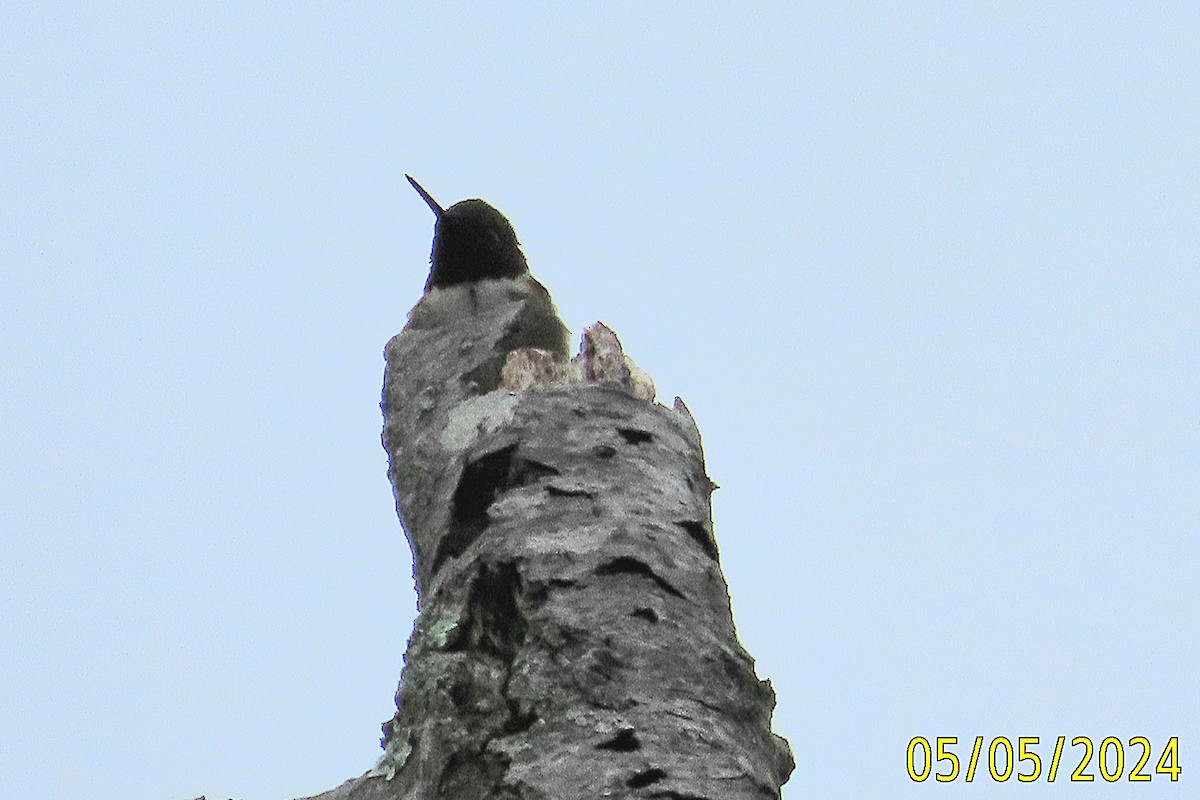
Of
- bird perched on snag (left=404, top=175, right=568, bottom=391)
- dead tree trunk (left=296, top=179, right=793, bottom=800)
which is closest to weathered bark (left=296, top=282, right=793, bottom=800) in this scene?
dead tree trunk (left=296, top=179, right=793, bottom=800)

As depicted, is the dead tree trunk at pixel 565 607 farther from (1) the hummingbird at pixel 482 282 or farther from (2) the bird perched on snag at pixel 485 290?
(1) the hummingbird at pixel 482 282

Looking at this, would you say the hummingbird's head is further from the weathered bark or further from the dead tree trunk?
the weathered bark

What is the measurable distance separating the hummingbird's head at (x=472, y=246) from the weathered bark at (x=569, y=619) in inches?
51.1

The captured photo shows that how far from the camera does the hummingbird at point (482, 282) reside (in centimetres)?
419

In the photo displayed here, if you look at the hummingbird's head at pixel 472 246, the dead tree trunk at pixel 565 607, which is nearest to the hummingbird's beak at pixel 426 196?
the hummingbird's head at pixel 472 246

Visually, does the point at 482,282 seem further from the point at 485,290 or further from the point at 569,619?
the point at 569,619

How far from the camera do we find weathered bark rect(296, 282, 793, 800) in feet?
8.09

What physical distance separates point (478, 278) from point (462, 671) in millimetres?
2251

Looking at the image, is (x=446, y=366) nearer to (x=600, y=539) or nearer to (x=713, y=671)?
(x=600, y=539)

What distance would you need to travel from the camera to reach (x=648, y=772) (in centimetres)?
235

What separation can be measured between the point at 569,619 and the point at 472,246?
9.33 ft

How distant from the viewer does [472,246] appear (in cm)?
532

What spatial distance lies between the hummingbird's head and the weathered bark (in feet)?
4.26

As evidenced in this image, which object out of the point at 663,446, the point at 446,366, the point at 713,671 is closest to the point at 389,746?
the point at 713,671
